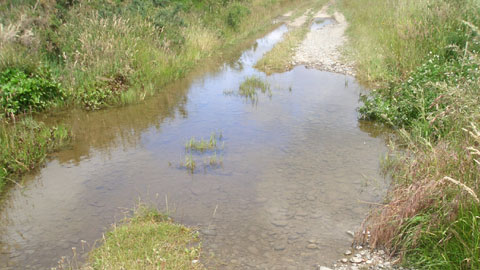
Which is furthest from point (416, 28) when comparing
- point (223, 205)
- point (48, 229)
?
point (48, 229)

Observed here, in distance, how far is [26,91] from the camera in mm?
8883

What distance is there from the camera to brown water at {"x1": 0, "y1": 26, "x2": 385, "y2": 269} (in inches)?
Result: 189

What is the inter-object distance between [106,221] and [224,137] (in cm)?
321

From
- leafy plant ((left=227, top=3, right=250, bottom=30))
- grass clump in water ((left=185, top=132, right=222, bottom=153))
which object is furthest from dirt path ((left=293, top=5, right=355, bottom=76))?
grass clump in water ((left=185, top=132, right=222, bottom=153))

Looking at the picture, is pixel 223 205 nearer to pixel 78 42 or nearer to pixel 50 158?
pixel 50 158

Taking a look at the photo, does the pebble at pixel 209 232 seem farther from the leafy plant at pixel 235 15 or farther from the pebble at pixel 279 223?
the leafy plant at pixel 235 15

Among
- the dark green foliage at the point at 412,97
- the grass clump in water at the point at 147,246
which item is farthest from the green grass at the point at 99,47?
the dark green foliage at the point at 412,97

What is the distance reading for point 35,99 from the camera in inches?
353

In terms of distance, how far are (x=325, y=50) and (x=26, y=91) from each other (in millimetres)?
10498

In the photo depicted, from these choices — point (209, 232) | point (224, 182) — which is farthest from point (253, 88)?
point (209, 232)

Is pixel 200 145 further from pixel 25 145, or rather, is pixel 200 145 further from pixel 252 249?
pixel 252 249

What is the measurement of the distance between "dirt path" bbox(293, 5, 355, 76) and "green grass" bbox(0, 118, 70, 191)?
8.45 m

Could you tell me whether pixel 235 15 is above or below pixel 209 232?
above

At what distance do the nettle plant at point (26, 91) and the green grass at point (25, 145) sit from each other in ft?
2.46
